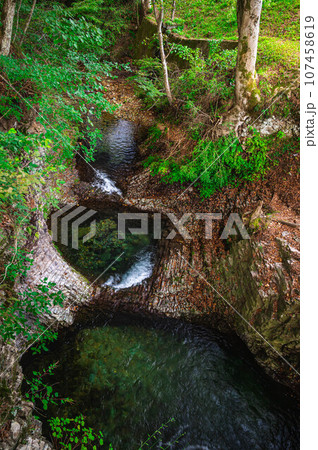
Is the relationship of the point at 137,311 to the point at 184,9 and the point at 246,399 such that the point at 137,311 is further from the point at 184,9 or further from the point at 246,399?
the point at 184,9

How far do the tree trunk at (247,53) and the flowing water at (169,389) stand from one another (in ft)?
20.5

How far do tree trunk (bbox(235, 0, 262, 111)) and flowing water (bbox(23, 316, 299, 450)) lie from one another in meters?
6.24

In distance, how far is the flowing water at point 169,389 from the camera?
13.0 feet

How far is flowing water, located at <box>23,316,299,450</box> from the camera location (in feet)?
13.0

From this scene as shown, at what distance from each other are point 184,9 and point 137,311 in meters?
15.1

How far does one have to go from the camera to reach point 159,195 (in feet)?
25.6

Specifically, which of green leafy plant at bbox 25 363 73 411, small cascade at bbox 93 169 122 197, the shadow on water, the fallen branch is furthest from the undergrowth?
green leafy plant at bbox 25 363 73 411

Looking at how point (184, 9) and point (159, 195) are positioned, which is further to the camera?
point (184, 9)

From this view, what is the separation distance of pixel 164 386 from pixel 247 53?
7.94 m

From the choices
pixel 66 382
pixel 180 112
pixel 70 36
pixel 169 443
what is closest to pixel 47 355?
pixel 66 382
